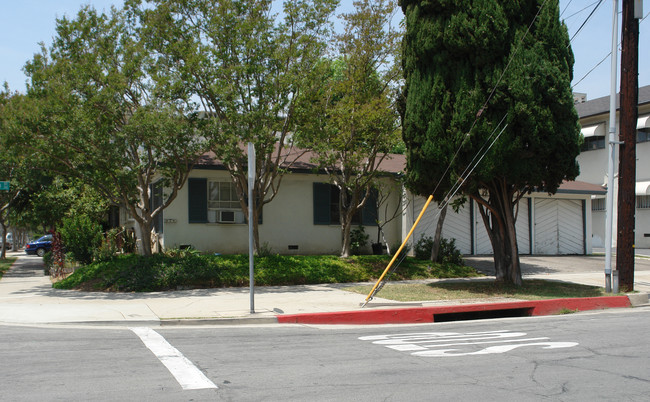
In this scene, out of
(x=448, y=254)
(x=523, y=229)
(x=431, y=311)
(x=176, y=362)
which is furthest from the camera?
(x=523, y=229)

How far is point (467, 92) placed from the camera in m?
13.0

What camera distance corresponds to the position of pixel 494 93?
12812 millimetres

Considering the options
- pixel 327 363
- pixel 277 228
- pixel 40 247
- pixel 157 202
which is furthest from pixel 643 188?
pixel 40 247

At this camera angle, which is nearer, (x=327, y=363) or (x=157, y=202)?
(x=327, y=363)

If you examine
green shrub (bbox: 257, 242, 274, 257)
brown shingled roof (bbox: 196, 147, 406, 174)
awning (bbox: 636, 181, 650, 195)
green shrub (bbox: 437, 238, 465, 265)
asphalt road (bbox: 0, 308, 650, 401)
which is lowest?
asphalt road (bbox: 0, 308, 650, 401)

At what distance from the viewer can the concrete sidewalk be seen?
1042cm

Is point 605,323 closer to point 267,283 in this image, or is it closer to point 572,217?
point 267,283

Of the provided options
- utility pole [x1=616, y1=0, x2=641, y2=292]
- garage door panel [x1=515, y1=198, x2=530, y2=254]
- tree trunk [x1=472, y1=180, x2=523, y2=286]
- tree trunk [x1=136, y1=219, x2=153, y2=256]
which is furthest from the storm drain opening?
garage door panel [x1=515, y1=198, x2=530, y2=254]

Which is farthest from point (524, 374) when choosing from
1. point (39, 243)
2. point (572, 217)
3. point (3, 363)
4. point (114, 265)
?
point (39, 243)

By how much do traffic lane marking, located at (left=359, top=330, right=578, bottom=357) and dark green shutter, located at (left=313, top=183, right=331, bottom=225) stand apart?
11.0 metres

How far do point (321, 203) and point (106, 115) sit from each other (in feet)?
26.4

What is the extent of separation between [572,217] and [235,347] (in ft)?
68.6

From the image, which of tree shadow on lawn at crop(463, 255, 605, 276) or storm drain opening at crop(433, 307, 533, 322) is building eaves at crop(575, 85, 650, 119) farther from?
storm drain opening at crop(433, 307, 533, 322)

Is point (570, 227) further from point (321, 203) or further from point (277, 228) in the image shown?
point (277, 228)
